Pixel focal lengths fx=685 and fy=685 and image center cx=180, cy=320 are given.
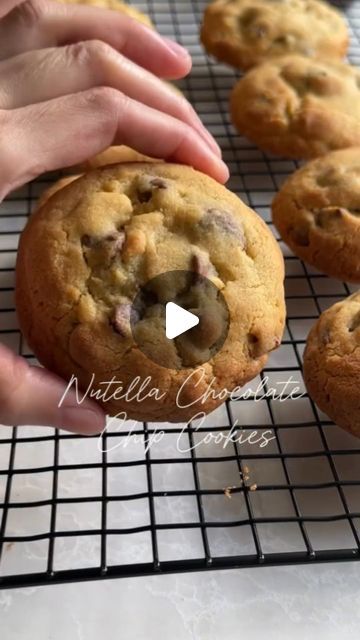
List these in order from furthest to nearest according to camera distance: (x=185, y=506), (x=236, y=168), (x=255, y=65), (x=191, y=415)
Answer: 1. (x=255, y=65)
2. (x=236, y=168)
3. (x=185, y=506)
4. (x=191, y=415)

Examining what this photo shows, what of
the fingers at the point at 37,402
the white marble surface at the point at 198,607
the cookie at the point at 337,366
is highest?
the fingers at the point at 37,402

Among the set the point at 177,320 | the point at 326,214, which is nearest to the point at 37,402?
the point at 177,320

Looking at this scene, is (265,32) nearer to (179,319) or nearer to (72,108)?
(72,108)

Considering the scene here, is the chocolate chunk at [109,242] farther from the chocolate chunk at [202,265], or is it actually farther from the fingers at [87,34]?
the fingers at [87,34]

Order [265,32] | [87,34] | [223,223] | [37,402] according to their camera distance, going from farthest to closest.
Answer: [265,32]
[87,34]
[223,223]
[37,402]

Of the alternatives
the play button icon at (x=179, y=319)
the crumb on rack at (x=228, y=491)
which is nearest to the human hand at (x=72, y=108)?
the play button icon at (x=179, y=319)

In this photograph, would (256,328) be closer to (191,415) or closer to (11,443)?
(191,415)

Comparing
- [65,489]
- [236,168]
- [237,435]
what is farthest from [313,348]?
[236,168]
